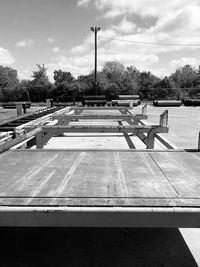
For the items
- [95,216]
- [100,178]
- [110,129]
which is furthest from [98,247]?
→ [110,129]

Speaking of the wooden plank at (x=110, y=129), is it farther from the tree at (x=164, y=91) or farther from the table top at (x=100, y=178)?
the tree at (x=164, y=91)

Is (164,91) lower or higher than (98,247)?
higher

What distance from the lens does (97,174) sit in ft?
8.25

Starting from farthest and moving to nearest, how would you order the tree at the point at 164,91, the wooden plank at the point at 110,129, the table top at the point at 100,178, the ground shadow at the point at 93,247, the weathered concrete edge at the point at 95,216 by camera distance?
the tree at the point at 164,91
the wooden plank at the point at 110,129
the ground shadow at the point at 93,247
the table top at the point at 100,178
the weathered concrete edge at the point at 95,216

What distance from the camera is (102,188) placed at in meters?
2.13

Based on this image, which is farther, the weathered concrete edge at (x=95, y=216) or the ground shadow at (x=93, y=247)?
the ground shadow at (x=93, y=247)

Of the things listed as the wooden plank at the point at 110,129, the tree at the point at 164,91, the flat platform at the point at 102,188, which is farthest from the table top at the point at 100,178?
the tree at the point at 164,91

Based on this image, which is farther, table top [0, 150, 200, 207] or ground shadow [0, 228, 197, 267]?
ground shadow [0, 228, 197, 267]

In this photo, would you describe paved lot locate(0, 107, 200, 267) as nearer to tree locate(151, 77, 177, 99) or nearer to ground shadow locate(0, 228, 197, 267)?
ground shadow locate(0, 228, 197, 267)

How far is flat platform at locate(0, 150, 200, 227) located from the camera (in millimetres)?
1732

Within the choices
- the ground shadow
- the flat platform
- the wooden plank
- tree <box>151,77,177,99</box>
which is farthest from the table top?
tree <box>151,77,177,99</box>

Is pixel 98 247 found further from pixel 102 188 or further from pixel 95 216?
pixel 95 216

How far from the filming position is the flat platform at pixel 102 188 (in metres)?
1.73

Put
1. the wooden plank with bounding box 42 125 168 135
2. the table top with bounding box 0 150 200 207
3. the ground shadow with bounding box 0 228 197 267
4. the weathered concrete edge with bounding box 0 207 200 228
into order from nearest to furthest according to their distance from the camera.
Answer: the weathered concrete edge with bounding box 0 207 200 228 → the table top with bounding box 0 150 200 207 → the ground shadow with bounding box 0 228 197 267 → the wooden plank with bounding box 42 125 168 135
